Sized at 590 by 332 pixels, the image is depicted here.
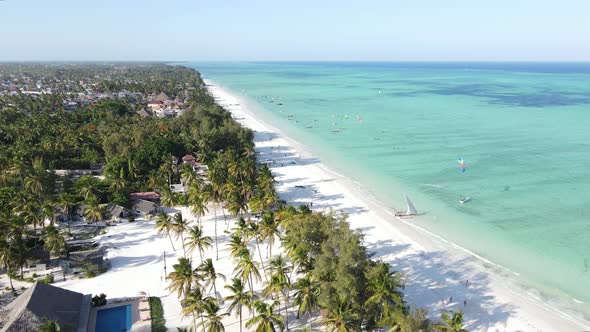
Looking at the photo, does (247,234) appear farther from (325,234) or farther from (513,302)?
(513,302)

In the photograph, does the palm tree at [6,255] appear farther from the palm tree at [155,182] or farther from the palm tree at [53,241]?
the palm tree at [155,182]

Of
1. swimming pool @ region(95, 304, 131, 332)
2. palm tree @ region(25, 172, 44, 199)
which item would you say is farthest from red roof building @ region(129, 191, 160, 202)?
swimming pool @ region(95, 304, 131, 332)

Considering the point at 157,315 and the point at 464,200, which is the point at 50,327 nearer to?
the point at 157,315

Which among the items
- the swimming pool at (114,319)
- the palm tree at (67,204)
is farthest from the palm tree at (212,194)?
the swimming pool at (114,319)

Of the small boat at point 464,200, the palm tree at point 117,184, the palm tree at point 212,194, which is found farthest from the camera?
the small boat at point 464,200

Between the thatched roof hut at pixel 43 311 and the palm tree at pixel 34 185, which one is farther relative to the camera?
the palm tree at pixel 34 185

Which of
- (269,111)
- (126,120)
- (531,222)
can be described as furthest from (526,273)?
(269,111)
